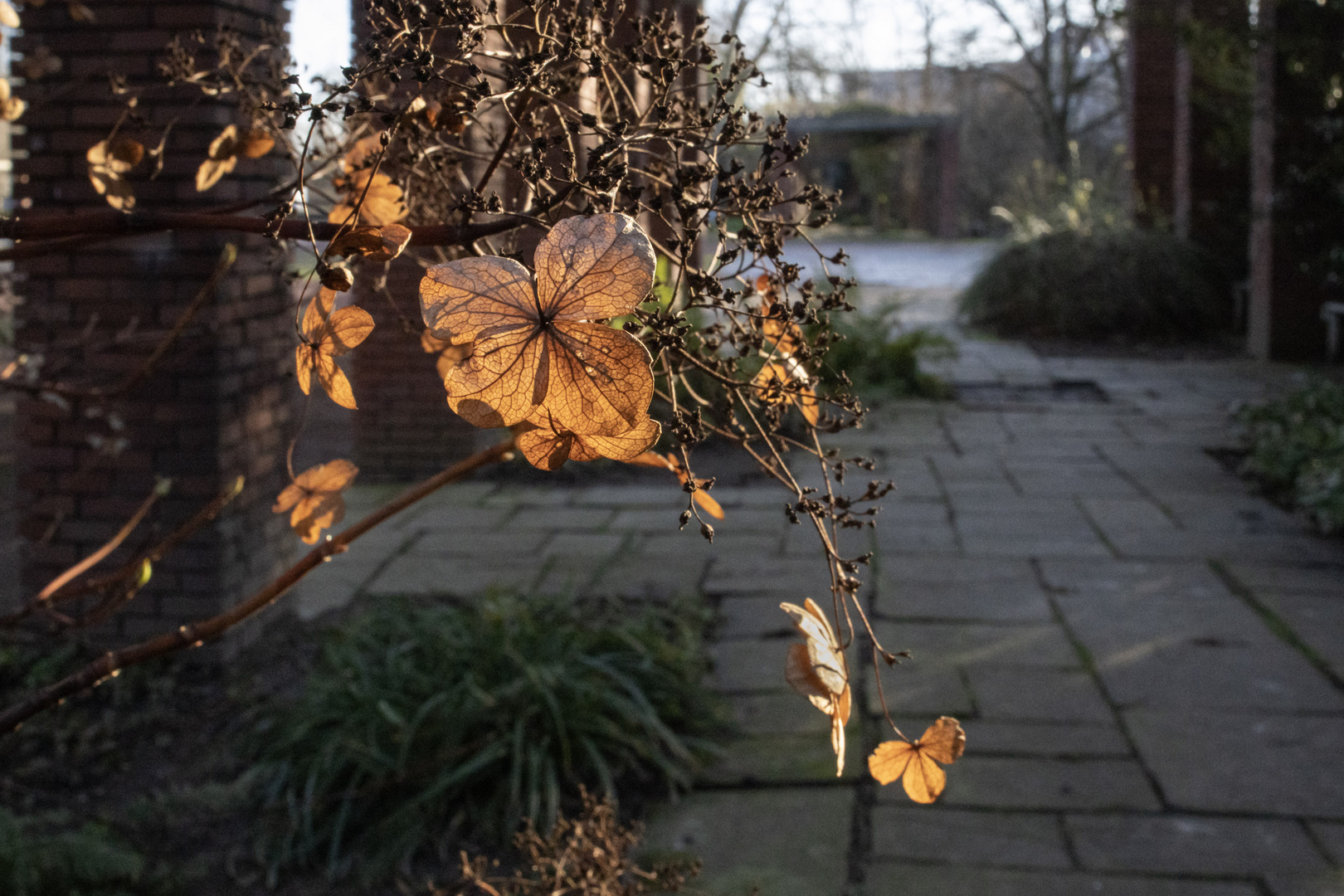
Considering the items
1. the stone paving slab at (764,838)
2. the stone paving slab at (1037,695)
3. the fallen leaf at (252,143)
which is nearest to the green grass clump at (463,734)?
the stone paving slab at (764,838)

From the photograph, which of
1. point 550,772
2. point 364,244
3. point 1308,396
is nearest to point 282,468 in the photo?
point 550,772

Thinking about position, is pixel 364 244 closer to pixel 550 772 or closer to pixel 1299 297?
pixel 550 772

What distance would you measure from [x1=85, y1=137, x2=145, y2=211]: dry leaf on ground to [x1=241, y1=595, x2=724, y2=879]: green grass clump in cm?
154

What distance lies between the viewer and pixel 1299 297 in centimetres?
836

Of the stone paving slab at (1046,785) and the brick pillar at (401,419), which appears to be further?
the brick pillar at (401,419)

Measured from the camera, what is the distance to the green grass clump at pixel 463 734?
2.32 m

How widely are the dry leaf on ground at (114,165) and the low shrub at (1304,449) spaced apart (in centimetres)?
421

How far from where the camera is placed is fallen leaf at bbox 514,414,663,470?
484mm

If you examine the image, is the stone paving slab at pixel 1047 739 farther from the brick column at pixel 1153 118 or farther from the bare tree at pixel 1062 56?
the bare tree at pixel 1062 56

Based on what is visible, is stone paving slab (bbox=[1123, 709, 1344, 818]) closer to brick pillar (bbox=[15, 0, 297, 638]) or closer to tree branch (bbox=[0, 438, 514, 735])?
tree branch (bbox=[0, 438, 514, 735])

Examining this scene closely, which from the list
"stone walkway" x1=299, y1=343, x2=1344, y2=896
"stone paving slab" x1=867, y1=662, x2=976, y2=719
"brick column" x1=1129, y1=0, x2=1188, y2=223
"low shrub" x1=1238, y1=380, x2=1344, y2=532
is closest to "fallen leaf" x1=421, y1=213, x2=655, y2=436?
"stone walkway" x1=299, y1=343, x2=1344, y2=896

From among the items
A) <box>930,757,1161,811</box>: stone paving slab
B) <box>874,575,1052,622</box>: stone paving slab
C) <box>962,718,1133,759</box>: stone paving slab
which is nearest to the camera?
<box>930,757,1161,811</box>: stone paving slab

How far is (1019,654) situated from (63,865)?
2.30 meters

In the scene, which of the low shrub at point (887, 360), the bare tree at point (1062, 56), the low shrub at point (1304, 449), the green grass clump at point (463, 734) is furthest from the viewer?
the bare tree at point (1062, 56)
